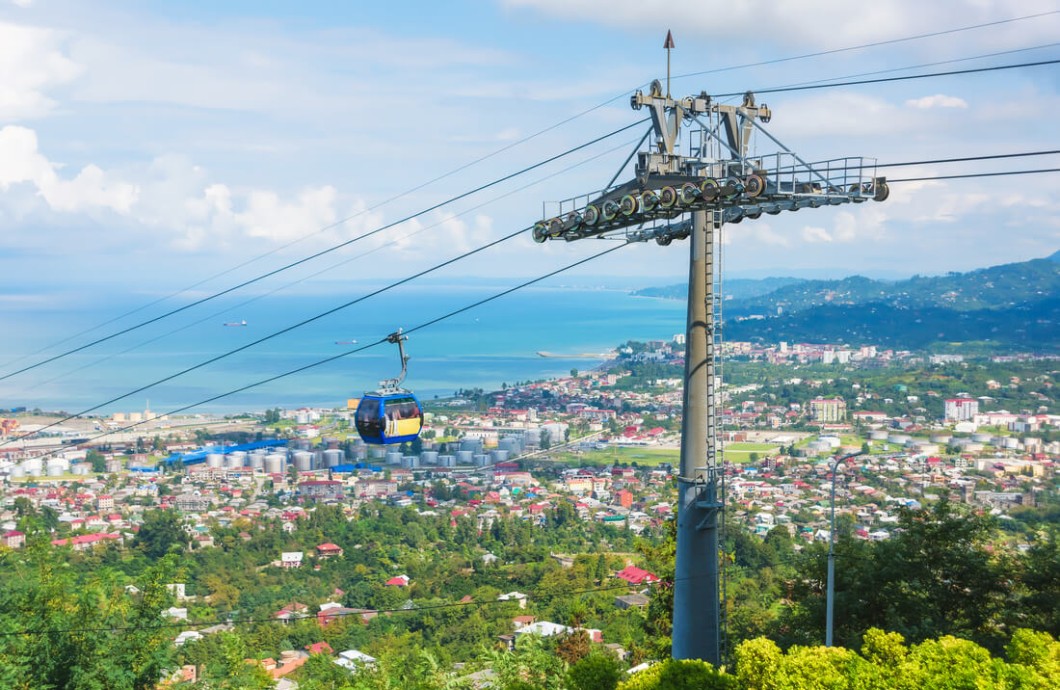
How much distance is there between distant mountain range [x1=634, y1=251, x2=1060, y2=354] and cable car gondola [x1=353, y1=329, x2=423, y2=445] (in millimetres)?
68168

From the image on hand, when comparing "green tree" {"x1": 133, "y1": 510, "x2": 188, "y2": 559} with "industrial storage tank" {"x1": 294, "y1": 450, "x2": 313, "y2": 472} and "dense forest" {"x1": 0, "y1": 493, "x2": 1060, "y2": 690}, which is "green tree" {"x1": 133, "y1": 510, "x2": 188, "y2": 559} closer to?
"dense forest" {"x1": 0, "y1": 493, "x2": 1060, "y2": 690}

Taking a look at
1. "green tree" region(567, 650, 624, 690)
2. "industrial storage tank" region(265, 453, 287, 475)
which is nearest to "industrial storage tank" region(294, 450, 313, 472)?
"industrial storage tank" region(265, 453, 287, 475)

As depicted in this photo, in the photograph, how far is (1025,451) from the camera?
150 ft

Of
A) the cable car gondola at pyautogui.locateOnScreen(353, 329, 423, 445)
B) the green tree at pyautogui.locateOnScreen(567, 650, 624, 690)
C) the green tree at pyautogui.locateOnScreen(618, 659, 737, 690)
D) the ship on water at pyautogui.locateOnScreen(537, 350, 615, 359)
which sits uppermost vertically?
the cable car gondola at pyautogui.locateOnScreen(353, 329, 423, 445)

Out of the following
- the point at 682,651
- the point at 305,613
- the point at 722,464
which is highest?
the point at 722,464

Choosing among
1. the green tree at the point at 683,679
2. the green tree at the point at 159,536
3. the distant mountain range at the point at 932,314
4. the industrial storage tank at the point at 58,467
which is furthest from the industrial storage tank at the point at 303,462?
the distant mountain range at the point at 932,314

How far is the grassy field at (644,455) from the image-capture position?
50000 mm

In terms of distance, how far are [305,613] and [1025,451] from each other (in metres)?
33.0

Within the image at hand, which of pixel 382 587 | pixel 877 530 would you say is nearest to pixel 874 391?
pixel 877 530

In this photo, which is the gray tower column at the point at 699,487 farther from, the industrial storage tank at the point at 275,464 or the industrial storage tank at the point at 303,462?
the industrial storage tank at the point at 303,462

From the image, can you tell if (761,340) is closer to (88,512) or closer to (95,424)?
(95,424)

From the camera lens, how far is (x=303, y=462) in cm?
5294

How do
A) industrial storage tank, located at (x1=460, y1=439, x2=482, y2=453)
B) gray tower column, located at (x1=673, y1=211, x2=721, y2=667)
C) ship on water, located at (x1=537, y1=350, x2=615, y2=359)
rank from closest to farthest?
gray tower column, located at (x1=673, y1=211, x2=721, y2=667), ship on water, located at (x1=537, y1=350, x2=615, y2=359), industrial storage tank, located at (x1=460, y1=439, x2=482, y2=453)

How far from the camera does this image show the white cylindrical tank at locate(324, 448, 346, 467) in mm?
54438
